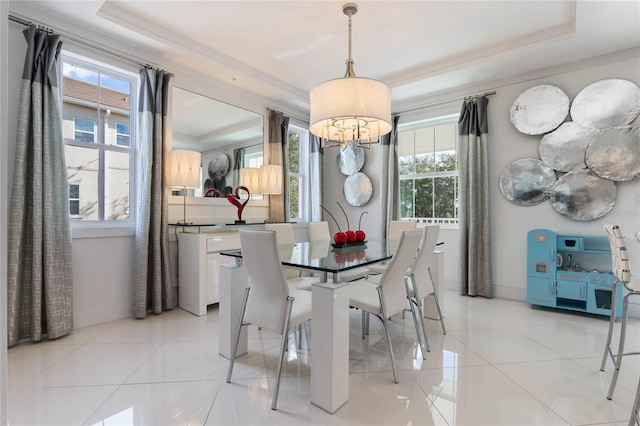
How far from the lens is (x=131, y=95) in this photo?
3193 mm

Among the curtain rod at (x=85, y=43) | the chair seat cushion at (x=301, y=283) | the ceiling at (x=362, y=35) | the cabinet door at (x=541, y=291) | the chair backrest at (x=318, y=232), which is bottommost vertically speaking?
the cabinet door at (x=541, y=291)

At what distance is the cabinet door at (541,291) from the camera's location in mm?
3258

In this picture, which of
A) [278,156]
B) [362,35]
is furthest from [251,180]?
[362,35]

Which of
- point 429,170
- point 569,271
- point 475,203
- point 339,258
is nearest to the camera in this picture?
point 339,258

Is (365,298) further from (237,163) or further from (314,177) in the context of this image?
(314,177)

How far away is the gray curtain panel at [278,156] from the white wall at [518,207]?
6.48 feet

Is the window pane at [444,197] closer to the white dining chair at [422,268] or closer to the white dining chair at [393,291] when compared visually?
the white dining chair at [422,268]

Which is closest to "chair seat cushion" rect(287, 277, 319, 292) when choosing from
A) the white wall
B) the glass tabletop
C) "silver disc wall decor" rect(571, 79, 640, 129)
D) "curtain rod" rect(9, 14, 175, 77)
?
the glass tabletop

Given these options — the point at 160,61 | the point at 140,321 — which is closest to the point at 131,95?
the point at 160,61

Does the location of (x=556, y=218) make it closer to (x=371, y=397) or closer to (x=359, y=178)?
(x=359, y=178)

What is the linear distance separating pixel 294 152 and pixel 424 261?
3.34 meters

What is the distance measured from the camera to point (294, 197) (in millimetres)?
5133

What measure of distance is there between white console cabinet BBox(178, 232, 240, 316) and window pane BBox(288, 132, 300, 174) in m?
2.08

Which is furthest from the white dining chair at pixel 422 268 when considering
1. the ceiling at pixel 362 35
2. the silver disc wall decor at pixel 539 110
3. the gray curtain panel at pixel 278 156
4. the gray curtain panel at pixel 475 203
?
the gray curtain panel at pixel 278 156
